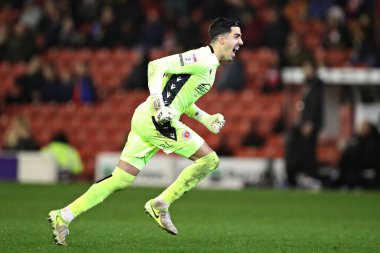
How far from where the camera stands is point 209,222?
41.1 ft

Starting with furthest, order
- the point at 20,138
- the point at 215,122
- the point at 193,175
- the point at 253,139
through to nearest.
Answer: the point at 20,138, the point at 253,139, the point at 215,122, the point at 193,175

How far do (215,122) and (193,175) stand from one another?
27.6 inches

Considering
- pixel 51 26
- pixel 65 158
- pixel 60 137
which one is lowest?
pixel 65 158

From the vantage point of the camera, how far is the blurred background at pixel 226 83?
792 inches

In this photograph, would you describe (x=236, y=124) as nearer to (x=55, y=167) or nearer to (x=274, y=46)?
(x=274, y=46)

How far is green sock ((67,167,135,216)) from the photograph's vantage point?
353 inches

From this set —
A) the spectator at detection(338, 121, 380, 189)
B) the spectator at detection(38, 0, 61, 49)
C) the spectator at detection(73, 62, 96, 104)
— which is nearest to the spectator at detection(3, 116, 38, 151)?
the spectator at detection(73, 62, 96, 104)

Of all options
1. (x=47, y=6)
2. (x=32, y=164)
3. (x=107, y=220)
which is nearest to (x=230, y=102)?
(x=32, y=164)

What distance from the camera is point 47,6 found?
26547 mm

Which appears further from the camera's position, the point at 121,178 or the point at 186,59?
the point at 186,59

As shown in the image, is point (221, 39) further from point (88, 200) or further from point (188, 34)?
point (188, 34)

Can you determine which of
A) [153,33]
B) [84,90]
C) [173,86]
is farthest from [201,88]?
[153,33]

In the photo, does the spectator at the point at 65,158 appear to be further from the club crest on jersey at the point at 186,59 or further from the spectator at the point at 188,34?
the club crest on jersey at the point at 186,59

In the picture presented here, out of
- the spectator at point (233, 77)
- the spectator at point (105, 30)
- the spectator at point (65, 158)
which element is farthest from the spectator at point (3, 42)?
the spectator at point (233, 77)
